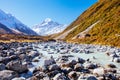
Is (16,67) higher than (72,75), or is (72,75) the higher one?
(16,67)

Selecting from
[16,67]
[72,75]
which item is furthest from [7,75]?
[72,75]

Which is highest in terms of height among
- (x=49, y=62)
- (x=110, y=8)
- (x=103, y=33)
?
(x=110, y=8)

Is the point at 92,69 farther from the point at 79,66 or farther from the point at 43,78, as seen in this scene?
the point at 43,78

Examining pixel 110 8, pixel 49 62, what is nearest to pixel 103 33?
pixel 110 8

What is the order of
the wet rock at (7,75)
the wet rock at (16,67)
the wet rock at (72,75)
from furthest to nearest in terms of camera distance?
the wet rock at (16,67), the wet rock at (72,75), the wet rock at (7,75)

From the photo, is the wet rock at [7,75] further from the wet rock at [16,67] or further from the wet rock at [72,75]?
the wet rock at [72,75]

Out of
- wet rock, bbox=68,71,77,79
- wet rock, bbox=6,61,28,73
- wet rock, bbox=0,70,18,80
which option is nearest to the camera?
wet rock, bbox=0,70,18,80

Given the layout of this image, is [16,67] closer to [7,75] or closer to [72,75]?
[7,75]

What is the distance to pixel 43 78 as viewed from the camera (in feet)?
53.6

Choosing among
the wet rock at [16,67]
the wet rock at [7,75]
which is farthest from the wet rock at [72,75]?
the wet rock at [7,75]

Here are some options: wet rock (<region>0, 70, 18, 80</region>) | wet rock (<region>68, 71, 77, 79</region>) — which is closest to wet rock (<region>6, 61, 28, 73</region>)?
wet rock (<region>0, 70, 18, 80</region>)

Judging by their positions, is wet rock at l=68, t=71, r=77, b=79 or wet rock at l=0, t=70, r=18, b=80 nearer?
wet rock at l=0, t=70, r=18, b=80

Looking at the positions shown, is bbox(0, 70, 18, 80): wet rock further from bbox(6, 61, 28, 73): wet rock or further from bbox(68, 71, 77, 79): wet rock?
bbox(68, 71, 77, 79): wet rock

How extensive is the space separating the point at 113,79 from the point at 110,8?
150984 mm
